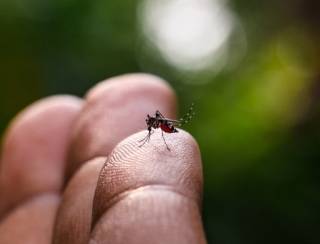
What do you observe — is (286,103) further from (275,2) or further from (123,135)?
(123,135)

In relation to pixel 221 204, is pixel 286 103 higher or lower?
higher

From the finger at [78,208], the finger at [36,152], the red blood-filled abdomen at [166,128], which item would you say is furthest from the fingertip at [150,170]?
the finger at [36,152]

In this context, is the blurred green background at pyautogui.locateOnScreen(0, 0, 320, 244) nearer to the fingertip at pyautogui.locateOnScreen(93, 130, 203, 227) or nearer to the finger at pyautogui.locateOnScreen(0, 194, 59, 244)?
the finger at pyautogui.locateOnScreen(0, 194, 59, 244)

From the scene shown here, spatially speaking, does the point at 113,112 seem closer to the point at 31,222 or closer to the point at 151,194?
the point at 31,222

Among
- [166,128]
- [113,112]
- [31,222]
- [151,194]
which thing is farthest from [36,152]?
[151,194]

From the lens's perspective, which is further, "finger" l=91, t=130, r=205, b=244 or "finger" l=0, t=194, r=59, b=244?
"finger" l=0, t=194, r=59, b=244

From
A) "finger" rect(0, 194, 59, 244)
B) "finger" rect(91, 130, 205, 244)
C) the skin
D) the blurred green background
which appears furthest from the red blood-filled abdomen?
the blurred green background

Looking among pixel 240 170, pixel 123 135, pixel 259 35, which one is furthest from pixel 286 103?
pixel 123 135
